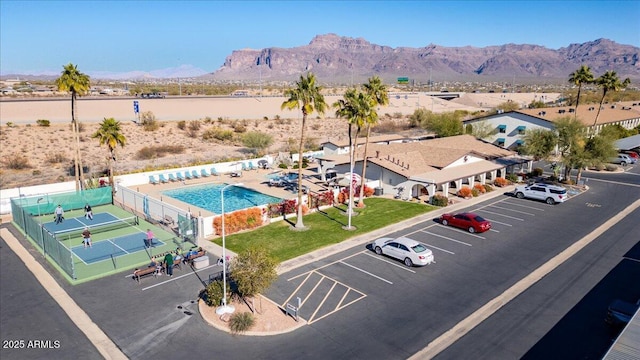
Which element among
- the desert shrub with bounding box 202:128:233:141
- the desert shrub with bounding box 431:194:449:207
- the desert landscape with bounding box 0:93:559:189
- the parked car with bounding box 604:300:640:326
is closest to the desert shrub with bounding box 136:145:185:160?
the desert landscape with bounding box 0:93:559:189

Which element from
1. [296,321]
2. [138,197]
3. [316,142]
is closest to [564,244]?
[296,321]

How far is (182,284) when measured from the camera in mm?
22859

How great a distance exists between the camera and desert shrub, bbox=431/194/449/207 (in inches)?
1484

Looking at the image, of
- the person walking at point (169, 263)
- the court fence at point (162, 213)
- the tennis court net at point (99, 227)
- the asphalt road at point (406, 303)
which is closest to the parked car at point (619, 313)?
the asphalt road at point (406, 303)

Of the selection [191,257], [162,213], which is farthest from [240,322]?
[162,213]

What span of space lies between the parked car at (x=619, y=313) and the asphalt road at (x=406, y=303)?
2.28ft

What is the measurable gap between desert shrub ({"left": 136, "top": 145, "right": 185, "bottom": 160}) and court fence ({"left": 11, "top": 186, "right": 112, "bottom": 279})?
22004mm

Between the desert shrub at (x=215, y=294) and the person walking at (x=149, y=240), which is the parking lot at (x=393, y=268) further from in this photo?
the person walking at (x=149, y=240)

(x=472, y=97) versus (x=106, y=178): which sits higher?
(x=472, y=97)

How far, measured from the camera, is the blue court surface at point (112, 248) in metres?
26.2

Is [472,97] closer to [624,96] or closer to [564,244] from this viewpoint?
[624,96]

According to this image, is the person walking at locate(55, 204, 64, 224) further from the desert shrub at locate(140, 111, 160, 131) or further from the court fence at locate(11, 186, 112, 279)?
the desert shrub at locate(140, 111, 160, 131)

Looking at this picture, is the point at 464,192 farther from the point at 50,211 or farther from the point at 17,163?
the point at 17,163

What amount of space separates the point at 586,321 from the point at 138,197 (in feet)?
106
